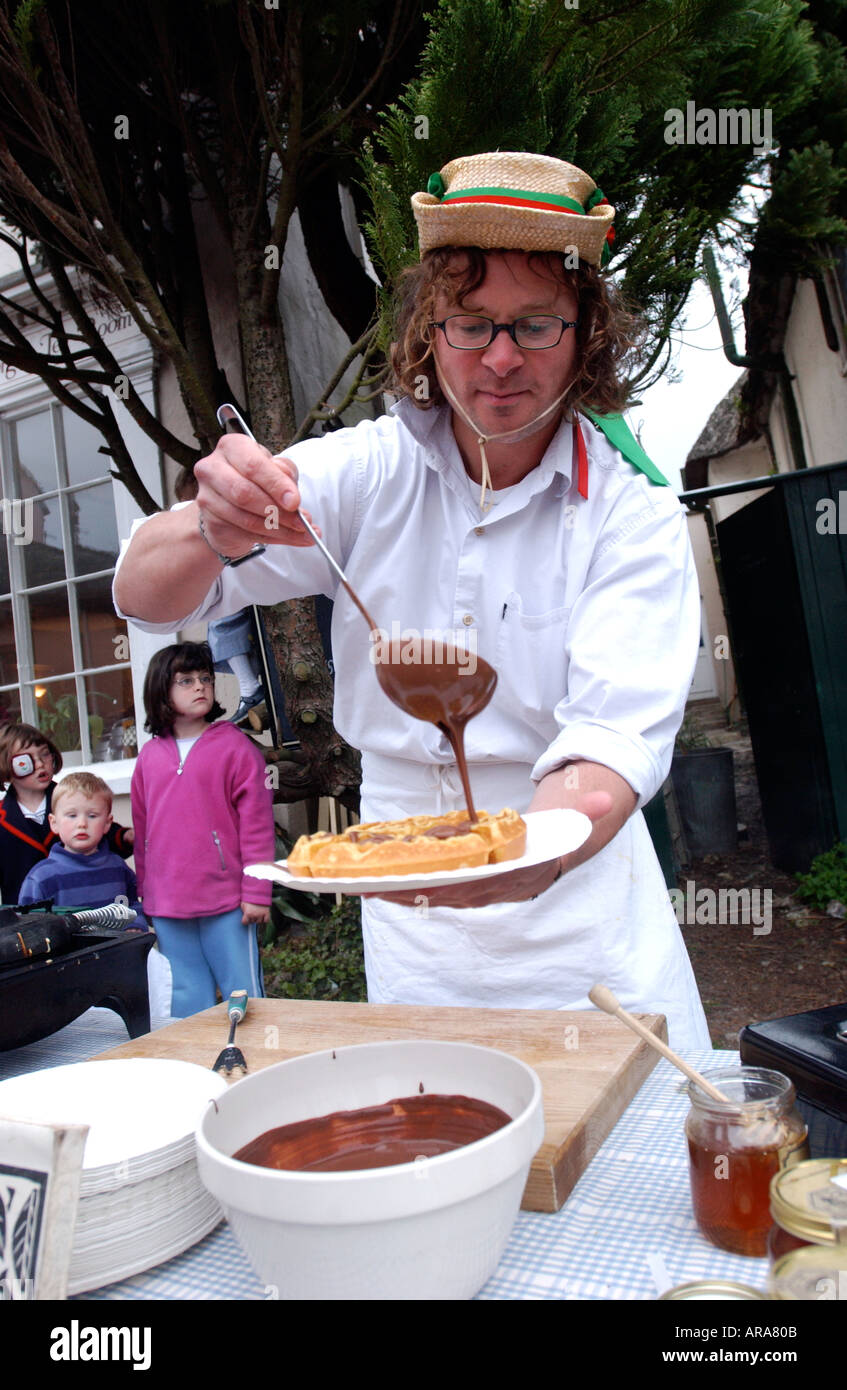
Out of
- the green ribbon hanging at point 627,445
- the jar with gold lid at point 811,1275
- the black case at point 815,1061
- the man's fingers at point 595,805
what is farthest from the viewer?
the green ribbon hanging at point 627,445

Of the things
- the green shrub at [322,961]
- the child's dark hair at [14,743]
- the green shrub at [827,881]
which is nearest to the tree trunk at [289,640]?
the green shrub at [322,961]

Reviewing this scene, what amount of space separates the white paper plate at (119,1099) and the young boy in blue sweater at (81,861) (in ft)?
9.31

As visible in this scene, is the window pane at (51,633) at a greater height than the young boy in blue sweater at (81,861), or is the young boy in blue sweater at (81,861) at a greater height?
the window pane at (51,633)

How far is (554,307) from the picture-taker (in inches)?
79.4

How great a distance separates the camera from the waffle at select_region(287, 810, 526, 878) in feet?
4.56

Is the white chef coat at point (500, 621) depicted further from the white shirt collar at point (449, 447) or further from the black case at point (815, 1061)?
the black case at point (815, 1061)

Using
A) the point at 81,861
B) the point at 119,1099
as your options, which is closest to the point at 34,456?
the point at 81,861

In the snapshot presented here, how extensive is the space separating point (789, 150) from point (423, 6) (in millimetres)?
2546

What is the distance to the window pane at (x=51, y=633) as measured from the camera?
7531mm

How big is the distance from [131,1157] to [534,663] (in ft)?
4.17

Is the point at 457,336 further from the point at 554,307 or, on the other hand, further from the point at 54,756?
the point at 54,756

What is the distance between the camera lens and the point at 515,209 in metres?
1.88

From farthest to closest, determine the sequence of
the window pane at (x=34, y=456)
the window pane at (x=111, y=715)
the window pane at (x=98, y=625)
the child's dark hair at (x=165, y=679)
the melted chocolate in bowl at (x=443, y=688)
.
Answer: the window pane at (x=34, y=456) → the window pane at (x=98, y=625) → the window pane at (x=111, y=715) → the child's dark hair at (x=165, y=679) → the melted chocolate in bowl at (x=443, y=688)

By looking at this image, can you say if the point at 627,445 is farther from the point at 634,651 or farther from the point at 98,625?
the point at 98,625
